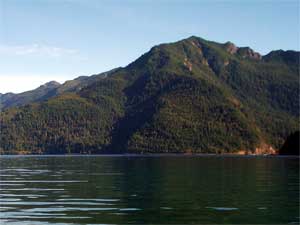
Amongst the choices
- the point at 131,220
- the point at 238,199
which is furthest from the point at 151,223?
the point at 238,199

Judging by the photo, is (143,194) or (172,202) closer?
(172,202)

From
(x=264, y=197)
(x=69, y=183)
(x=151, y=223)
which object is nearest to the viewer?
(x=151, y=223)

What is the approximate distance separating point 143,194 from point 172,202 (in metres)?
6.33

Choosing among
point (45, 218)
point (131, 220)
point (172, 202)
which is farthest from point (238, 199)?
point (45, 218)

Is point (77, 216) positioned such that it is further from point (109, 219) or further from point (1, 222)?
point (1, 222)

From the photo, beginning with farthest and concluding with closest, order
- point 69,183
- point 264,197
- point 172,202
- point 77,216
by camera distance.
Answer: point 69,183, point 264,197, point 172,202, point 77,216

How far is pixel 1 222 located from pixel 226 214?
13930 millimetres

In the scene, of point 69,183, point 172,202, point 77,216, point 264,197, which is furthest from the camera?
point 69,183

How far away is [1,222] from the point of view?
1324 inches

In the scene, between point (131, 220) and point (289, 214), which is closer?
point (131, 220)

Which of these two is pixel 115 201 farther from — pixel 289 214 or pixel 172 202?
pixel 289 214

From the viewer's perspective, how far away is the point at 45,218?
3506 cm

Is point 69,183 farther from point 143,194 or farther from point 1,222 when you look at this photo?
point 1,222

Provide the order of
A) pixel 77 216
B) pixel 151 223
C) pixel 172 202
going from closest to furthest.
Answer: pixel 151 223 < pixel 77 216 < pixel 172 202
